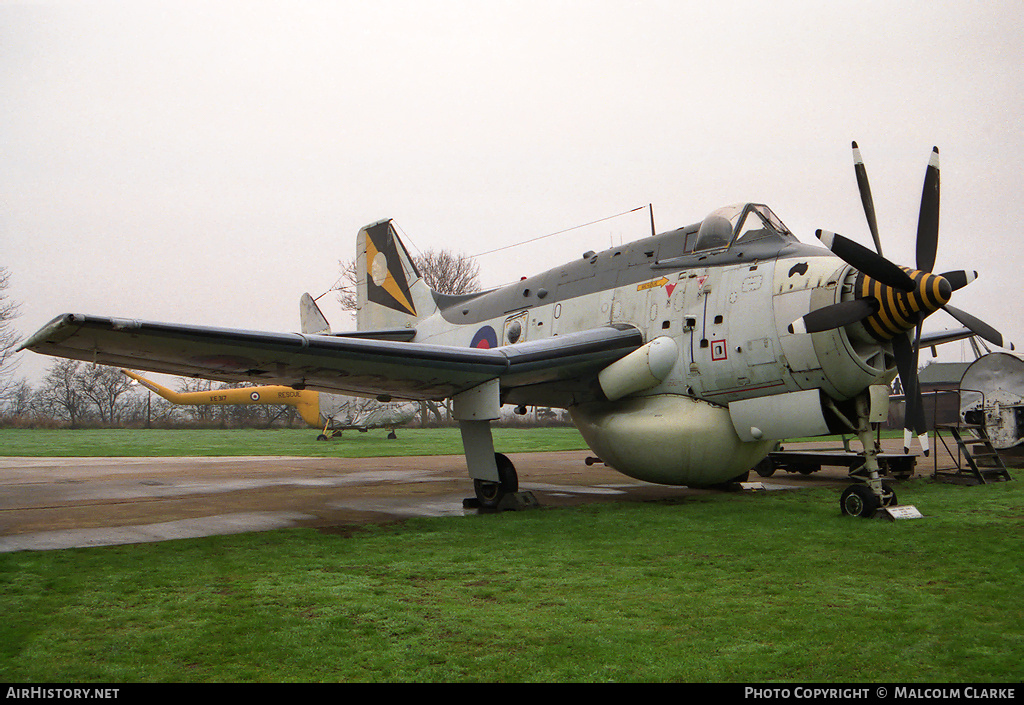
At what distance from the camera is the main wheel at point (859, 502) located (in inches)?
366

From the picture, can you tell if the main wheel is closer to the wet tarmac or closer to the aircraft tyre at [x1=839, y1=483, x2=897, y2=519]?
the aircraft tyre at [x1=839, y1=483, x2=897, y2=519]

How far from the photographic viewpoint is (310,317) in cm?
2561

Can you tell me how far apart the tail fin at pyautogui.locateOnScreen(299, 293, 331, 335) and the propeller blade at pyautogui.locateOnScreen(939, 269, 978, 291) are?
66.2 feet

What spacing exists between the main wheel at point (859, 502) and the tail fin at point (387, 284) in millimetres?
10430

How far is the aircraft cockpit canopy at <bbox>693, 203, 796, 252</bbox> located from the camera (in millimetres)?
10914

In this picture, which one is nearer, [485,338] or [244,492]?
[244,492]

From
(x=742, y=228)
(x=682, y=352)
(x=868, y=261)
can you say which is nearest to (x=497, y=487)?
(x=682, y=352)

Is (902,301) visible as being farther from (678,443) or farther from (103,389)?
(103,389)

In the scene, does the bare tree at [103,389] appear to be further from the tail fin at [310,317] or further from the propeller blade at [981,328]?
the propeller blade at [981,328]

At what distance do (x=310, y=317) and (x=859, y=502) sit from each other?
2017cm

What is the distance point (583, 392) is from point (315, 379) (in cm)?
452

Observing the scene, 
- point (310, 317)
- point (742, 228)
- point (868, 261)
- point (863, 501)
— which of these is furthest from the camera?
point (310, 317)

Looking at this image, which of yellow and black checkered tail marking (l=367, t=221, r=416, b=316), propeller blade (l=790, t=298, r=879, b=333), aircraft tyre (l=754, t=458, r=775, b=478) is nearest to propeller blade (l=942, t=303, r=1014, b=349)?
propeller blade (l=790, t=298, r=879, b=333)
